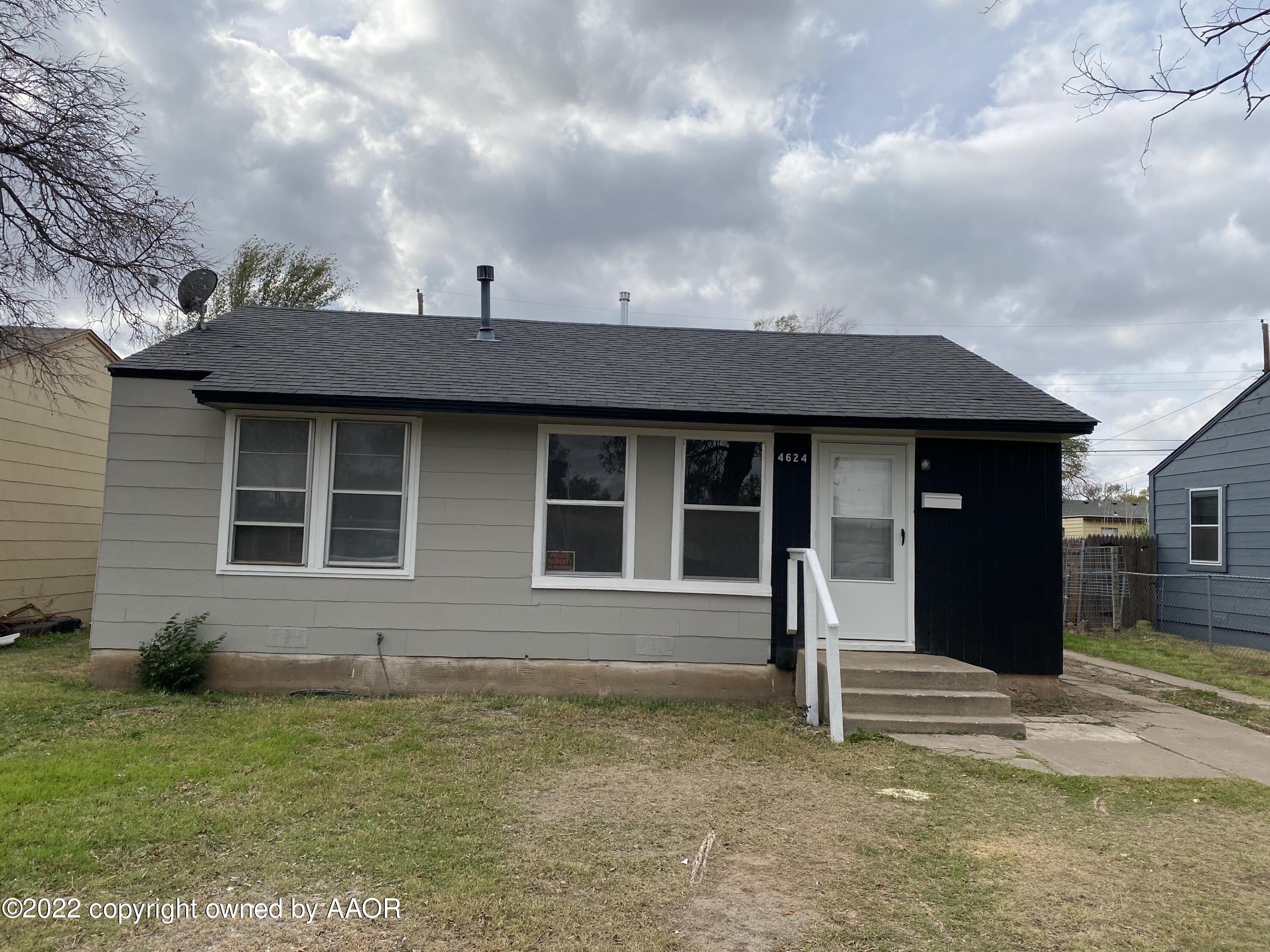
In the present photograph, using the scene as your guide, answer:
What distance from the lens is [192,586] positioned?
7.01 meters

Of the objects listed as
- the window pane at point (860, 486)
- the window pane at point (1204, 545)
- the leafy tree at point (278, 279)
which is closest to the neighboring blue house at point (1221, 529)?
the window pane at point (1204, 545)

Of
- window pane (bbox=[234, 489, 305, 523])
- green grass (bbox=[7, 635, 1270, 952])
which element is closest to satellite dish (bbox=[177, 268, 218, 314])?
window pane (bbox=[234, 489, 305, 523])

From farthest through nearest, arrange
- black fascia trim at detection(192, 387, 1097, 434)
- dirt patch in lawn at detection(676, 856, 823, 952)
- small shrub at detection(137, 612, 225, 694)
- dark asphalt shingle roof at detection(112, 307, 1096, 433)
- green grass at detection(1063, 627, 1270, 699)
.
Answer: green grass at detection(1063, 627, 1270, 699)
dark asphalt shingle roof at detection(112, 307, 1096, 433)
black fascia trim at detection(192, 387, 1097, 434)
small shrub at detection(137, 612, 225, 694)
dirt patch in lawn at detection(676, 856, 823, 952)

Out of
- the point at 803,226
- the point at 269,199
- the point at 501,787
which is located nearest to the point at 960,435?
the point at 501,787

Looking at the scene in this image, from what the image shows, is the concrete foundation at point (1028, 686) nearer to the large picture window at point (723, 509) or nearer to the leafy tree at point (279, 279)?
the large picture window at point (723, 509)

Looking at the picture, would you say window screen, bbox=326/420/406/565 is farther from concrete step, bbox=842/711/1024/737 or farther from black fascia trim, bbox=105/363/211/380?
concrete step, bbox=842/711/1024/737

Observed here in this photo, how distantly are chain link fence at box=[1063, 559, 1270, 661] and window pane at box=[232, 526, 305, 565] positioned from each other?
10.7 meters

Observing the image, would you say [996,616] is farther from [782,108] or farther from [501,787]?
[782,108]

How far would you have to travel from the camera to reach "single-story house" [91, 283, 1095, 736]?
23.0 feet

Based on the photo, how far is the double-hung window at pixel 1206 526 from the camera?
40.6ft

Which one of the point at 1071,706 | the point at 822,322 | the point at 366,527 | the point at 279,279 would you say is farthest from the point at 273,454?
the point at 822,322

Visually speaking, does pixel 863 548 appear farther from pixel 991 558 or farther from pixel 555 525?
pixel 555 525

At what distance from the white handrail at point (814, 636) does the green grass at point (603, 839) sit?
0.32 meters

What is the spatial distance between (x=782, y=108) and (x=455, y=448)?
9.28m
